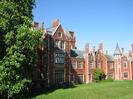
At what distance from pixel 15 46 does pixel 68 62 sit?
2581 centimetres

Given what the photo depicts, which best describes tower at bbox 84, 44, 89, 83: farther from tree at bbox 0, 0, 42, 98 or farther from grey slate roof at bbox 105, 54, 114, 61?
tree at bbox 0, 0, 42, 98

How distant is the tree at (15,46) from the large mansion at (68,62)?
10.2 meters

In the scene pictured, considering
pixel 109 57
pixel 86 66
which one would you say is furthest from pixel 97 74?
pixel 109 57

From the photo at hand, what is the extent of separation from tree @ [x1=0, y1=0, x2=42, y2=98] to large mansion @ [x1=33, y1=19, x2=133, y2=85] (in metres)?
10.2

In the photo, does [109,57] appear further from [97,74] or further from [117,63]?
[97,74]

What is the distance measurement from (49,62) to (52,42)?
4525 millimetres

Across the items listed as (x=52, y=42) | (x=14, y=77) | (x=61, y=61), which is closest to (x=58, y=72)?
(x=61, y=61)

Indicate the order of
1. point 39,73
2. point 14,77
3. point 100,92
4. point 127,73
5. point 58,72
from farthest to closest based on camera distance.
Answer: point 127,73 → point 58,72 → point 39,73 → point 100,92 → point 14,77

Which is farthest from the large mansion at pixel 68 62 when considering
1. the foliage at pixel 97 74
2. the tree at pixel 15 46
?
the tree at pixel 15 46

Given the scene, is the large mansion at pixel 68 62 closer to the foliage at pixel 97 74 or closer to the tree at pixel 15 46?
the foliage at pixel 97 74

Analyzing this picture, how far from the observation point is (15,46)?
31.7 metres

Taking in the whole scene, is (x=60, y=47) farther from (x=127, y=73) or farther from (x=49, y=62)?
(x=127, y=73)

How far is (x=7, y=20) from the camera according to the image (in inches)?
1254

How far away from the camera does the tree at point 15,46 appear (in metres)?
31.0
